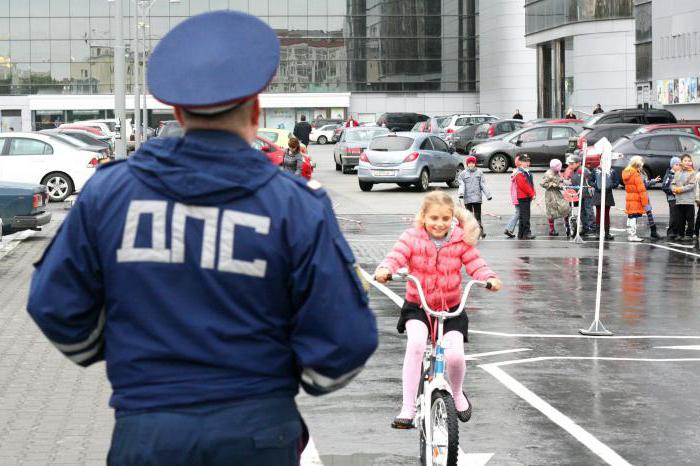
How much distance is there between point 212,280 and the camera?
3.12 metres

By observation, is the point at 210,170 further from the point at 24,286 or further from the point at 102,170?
the point at 24,286

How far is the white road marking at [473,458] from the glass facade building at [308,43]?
83.6 m

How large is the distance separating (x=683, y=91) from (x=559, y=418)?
39.2 metres

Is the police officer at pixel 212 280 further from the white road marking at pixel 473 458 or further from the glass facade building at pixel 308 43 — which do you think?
the glass facade building at pixel 308 43

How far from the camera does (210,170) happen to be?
3.17 metres

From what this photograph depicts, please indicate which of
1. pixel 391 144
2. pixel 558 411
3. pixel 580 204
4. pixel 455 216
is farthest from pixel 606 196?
pixel 455 216

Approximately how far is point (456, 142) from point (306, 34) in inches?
1710

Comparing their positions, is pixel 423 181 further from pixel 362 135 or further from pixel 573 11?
pixel 573 11

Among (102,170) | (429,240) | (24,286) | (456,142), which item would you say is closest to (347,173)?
(456,142)

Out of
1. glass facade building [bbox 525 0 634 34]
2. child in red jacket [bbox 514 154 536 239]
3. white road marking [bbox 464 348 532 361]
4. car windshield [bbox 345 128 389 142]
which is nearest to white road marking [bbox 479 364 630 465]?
white road marking [bbox 464 348 532 361]

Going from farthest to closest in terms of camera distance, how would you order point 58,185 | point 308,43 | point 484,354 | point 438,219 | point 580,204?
point 308,43, point 58,185, point 580,204, point 484,354, point 438,219

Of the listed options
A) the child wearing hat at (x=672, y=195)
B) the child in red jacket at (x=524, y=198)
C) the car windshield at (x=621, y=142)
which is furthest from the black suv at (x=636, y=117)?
the child in red jacket at (x=524, y=198)

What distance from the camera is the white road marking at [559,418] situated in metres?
7.75

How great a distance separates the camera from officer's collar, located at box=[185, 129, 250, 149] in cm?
320
